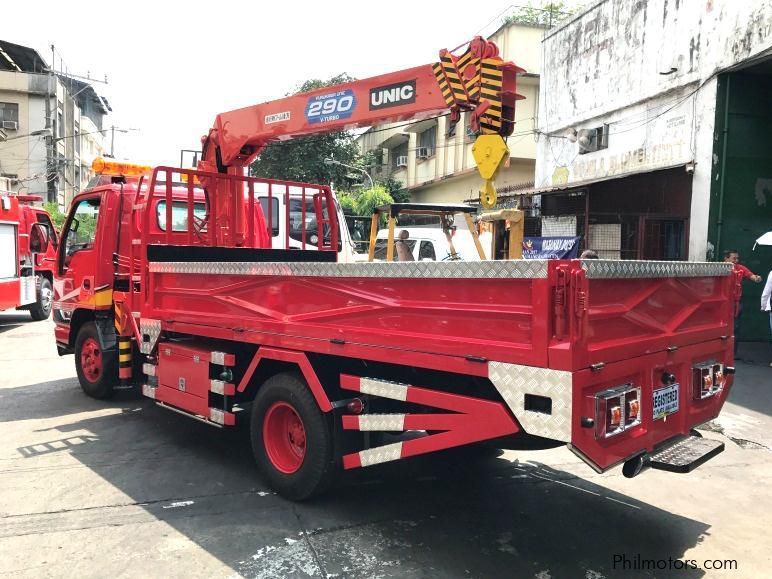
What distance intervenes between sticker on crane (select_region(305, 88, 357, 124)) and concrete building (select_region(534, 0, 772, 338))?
7449mm

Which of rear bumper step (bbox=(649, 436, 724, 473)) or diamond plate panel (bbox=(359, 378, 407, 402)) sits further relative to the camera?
diamond plate panel (bbox=(359, 378, 407, 402))

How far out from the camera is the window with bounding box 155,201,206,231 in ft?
20.4

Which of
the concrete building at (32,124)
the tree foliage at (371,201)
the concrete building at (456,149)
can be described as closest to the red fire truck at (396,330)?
the concrete building at (456,149)

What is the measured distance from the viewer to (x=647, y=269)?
3.25 meters

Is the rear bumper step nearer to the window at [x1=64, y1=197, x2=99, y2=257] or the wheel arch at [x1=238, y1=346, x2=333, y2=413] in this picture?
the wheel arch at [x1=238, y1=346, x2=333, y2=413]

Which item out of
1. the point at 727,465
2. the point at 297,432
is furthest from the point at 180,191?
the point at 727,465

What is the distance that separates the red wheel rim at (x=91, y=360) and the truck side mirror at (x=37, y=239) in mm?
7410

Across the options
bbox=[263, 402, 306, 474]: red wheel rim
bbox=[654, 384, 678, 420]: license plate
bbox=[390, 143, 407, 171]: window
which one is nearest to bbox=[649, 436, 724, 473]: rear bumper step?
bbox=[654, 384, 678, 420]: license plate

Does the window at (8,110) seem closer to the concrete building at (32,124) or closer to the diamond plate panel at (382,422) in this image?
the concrete building at (32,124)

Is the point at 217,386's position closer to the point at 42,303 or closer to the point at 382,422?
the point at 382,422

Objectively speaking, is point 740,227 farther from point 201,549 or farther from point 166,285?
point 201,549

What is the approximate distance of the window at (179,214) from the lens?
6.21 m

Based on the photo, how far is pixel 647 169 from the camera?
11.9 metres

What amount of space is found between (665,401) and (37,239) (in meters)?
14.4
